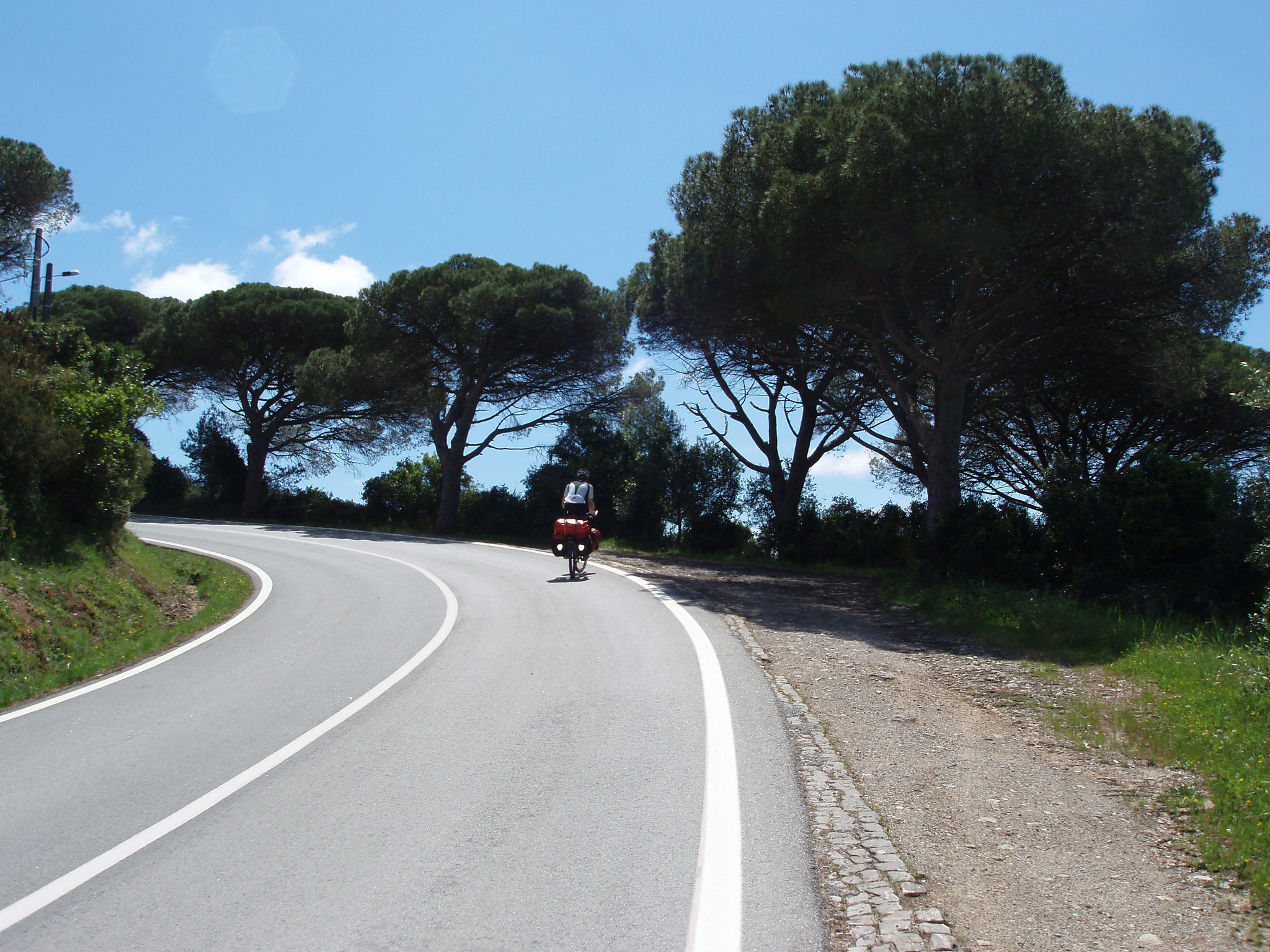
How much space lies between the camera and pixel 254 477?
37.3 meters

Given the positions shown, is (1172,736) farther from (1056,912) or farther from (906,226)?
(906,226)

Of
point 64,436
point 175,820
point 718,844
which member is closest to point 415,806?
point 175,820

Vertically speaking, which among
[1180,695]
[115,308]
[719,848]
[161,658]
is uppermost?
[115,308]

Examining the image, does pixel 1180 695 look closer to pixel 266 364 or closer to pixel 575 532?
pixel 575 532

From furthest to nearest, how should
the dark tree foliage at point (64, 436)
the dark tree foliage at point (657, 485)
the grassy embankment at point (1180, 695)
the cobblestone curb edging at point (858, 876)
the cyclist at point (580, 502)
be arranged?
the dark tree foliage at point (657, 485) < the cyclist at point (580, 502) < the dark tree foliage at point (64, 436) < the grassy embankment at point (1180, 695) < the cobblestone curb edging at point (858, 876)

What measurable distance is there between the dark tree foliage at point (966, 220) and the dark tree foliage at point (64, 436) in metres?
11.6

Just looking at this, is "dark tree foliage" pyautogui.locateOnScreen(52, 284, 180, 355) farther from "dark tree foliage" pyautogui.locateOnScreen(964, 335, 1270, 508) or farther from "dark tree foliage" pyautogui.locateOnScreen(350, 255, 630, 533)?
"dark tree foliage" pyautogui.locateOnScreen(964, 335, 1270, 508)

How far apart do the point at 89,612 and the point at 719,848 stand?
1085 cm

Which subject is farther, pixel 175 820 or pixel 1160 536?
pixel 1160 536

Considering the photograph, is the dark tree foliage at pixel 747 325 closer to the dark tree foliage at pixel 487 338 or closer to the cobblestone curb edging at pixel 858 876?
the dark tree foliage at pixel 487 338

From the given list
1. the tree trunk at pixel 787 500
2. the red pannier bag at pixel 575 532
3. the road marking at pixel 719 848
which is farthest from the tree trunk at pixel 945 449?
the road marking at pixel 719 848

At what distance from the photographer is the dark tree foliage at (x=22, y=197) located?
941 inches

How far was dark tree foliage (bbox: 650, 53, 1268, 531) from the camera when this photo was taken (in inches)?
596

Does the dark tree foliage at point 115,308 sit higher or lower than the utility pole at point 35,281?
higher
